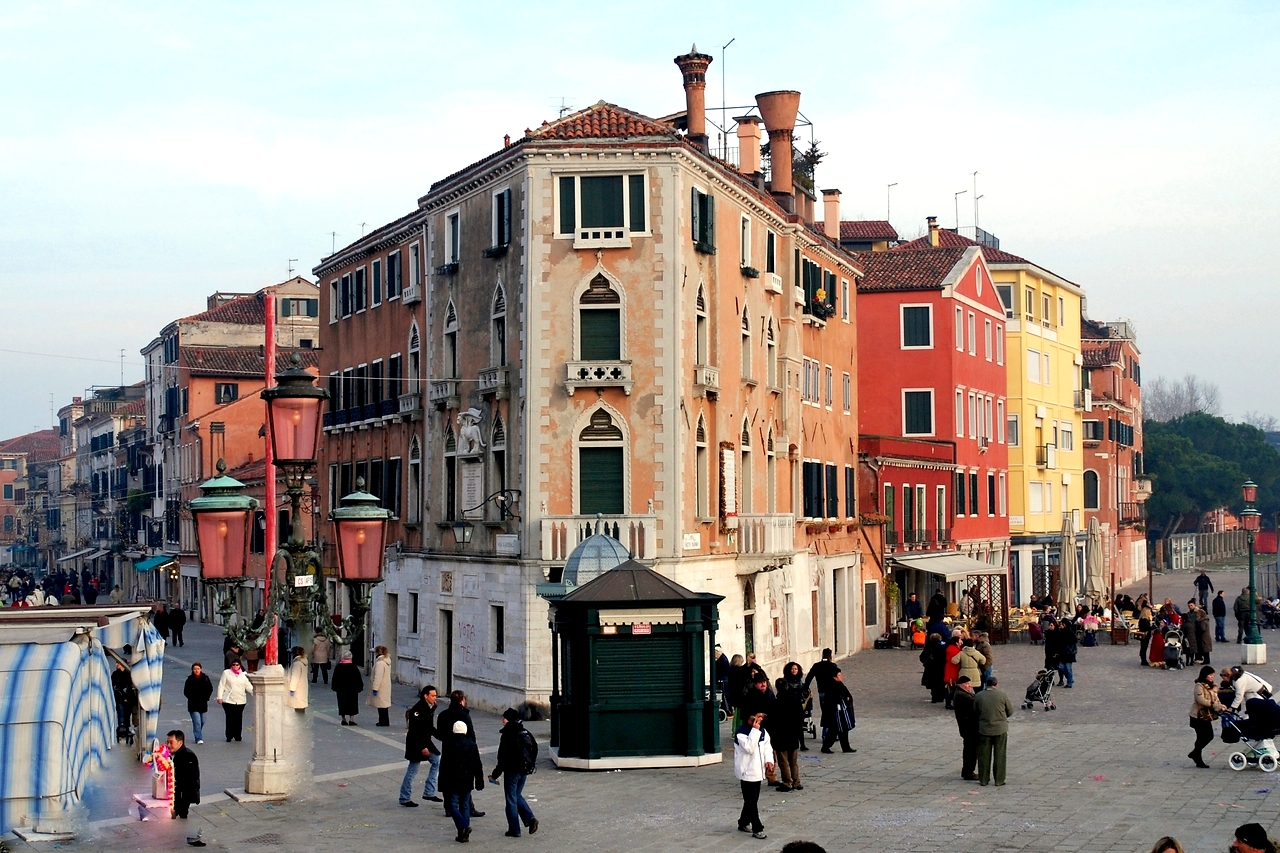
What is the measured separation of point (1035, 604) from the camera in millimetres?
51562

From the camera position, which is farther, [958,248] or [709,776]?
[958,248]

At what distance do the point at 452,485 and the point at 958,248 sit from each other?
25.9 meters

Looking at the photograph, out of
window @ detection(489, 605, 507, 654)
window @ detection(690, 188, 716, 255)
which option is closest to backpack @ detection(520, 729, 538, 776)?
window @ detection(489, 605, 507, 654)

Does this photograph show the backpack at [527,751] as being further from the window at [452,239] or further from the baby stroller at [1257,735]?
the window at [452,239]

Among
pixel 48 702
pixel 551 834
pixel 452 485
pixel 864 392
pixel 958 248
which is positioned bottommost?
pixel 551 834

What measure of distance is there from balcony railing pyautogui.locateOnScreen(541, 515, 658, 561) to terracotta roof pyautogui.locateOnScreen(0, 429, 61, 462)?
376 feet

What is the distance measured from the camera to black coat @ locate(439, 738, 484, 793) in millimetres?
17719

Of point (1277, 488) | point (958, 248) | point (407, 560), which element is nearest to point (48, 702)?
point (407, 560)

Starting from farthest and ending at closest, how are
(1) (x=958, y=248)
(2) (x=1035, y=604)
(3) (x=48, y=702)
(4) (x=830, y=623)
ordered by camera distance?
(1) (x=958, y=248) → (2) (x=1035, y=604) → (4) (x=830, y=623) → (3) (x=48, y=702)

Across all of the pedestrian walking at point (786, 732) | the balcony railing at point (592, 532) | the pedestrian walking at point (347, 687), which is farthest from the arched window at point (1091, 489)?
the pedestrian walking at point (786, 732)

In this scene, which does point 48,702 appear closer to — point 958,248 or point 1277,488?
point 958,248

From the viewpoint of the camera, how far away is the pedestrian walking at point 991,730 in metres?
20.6

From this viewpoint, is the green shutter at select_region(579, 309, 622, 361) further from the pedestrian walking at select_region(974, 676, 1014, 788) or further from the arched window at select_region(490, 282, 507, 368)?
the pedestrian walking at select_region(974, 676, 1014, 788)

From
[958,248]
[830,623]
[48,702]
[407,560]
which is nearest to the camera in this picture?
[48,702]
